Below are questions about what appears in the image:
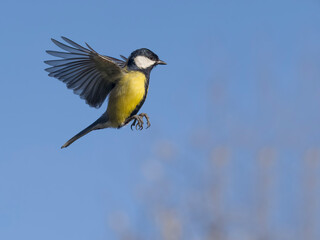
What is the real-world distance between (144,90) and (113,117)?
0.39 meters

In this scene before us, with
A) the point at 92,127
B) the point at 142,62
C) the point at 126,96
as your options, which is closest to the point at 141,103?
the point at 126,96

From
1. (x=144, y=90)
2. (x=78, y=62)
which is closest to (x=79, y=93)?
(x=78, y=62)

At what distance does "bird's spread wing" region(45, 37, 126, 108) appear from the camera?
457 cm

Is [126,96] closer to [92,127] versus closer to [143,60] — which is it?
[143,60]

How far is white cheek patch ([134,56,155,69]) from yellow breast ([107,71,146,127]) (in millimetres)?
67

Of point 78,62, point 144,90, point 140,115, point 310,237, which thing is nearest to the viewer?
point 140,115

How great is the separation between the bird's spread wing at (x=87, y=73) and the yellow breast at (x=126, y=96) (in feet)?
0.33

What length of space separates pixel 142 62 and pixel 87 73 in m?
0.48

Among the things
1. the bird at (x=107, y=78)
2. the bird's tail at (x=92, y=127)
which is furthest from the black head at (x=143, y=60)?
the bird's tail at (x=92, y=127)

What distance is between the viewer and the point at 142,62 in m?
4.50

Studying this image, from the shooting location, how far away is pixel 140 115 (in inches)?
162

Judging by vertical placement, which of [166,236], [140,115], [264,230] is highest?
[264,230]

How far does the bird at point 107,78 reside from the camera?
444 cm

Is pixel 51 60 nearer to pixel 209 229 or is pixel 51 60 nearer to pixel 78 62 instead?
pixel 78 62
